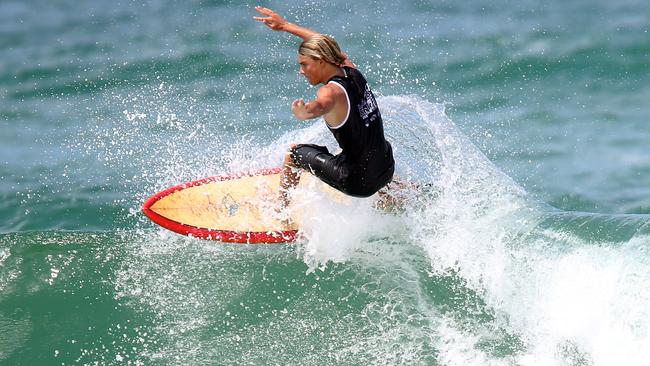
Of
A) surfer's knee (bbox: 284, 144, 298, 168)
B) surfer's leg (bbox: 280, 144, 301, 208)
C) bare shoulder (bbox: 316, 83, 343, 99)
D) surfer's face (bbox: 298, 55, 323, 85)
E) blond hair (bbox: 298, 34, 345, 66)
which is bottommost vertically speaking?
surfer's leg (bbox: 280, 144, 301, 208)

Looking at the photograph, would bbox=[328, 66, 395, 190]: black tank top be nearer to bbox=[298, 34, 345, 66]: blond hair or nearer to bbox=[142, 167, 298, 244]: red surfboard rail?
bbox=[298, 34, 345, 66]: blond hair

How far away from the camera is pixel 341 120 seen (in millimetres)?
5840

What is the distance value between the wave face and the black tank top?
2.53 ft

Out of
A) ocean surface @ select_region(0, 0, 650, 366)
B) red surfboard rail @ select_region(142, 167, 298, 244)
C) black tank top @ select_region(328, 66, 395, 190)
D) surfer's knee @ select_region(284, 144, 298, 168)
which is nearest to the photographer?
black tank top @ select_region(328, 66, 395, 190)

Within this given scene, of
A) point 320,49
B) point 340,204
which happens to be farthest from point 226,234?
point 320,49

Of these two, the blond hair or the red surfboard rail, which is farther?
the red surfboard rail

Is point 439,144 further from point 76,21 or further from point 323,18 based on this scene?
point 76,21

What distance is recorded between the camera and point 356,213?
7.00m

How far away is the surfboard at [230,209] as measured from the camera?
6926mm

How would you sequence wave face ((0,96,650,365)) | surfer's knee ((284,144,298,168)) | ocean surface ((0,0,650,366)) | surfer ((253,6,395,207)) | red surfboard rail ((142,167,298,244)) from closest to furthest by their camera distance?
surfer ((253,6,395,207)), wave face ((0,96,650,365)), ocean surface ((0,0,650,366)), surfer's knee ((284,144,298,168)), red surfboard rail ((142,167,298,244))

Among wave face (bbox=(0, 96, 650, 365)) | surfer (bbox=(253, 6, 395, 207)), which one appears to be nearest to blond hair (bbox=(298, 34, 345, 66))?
surfer (bbox=(253, 6, 395, 207))

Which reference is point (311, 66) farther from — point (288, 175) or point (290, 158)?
point (288, 175)

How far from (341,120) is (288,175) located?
1.07 m

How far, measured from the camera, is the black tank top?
5.85 meters
